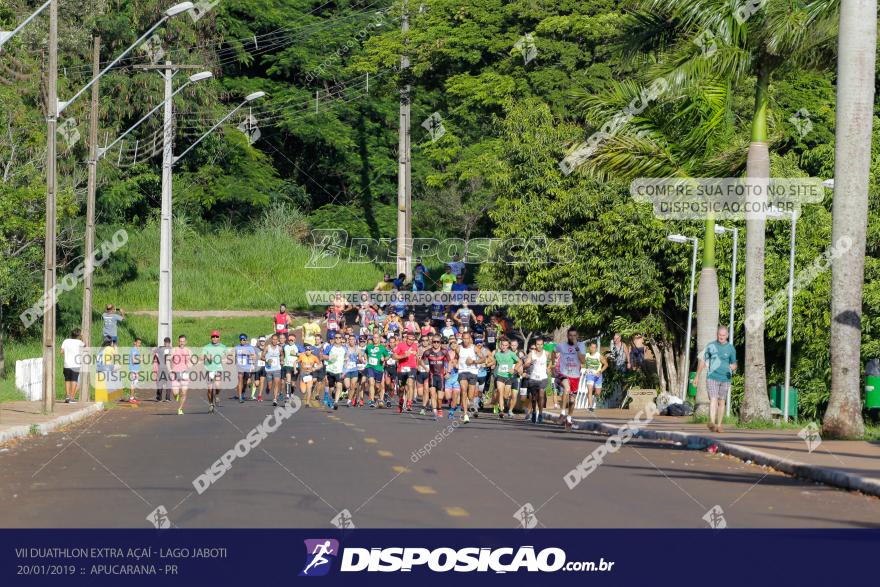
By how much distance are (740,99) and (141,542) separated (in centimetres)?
3980

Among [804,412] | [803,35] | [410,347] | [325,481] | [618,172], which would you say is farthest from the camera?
[804,412]

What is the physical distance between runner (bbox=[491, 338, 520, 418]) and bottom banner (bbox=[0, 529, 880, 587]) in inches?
781

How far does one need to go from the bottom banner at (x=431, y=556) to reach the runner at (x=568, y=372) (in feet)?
53.3

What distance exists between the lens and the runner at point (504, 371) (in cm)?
3197

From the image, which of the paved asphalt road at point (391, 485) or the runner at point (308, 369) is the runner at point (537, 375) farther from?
the runner at point (308, 369)

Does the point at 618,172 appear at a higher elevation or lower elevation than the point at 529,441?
higher

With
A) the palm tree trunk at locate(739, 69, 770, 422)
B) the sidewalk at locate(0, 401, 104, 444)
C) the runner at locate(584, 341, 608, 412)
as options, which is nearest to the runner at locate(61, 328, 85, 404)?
the sidewalk at locate(0, 401, 104, 444)

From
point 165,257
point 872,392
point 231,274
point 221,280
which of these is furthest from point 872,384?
point 231,274

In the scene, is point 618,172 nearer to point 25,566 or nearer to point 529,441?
point 529,441

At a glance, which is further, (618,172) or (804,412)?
(804,412)

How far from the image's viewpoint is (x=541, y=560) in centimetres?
1053

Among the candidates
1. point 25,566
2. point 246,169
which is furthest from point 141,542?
point 246,169

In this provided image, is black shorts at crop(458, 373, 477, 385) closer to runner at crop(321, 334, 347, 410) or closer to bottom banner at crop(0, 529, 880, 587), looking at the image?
runner at crop(321, 334, 347, 410)

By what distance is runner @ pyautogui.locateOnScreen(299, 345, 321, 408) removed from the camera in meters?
35.7
